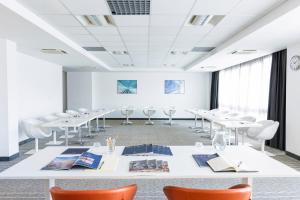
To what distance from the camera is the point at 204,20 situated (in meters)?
4.14

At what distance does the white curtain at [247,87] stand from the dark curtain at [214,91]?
0.27 m

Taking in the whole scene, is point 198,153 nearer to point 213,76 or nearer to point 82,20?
point 82,20

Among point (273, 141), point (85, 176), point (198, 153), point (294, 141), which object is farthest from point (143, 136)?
point (85, 176)

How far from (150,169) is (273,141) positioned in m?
5.42

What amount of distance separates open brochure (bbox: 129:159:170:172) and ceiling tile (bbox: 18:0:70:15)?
8.29 feet

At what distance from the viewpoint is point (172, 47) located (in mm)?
6453

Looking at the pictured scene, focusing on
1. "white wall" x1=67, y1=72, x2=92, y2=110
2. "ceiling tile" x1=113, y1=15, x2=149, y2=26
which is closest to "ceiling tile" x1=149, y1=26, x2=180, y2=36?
"ceiling tile" x1=113, y1=15, x2=149, y2=26

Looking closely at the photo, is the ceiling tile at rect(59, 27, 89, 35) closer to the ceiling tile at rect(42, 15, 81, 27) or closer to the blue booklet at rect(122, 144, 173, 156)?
the ceiling tile at rect(42, 15, 81, 27)

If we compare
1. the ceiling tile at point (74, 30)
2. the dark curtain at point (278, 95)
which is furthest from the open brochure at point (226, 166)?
the dark curtain at point (278, 95)

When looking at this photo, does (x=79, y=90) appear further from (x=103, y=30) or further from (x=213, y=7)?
(x=213, y=7)

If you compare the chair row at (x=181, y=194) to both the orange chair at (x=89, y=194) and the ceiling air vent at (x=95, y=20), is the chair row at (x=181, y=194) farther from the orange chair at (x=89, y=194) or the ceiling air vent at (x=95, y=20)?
the ceiling air vent at (x=95, y=20)

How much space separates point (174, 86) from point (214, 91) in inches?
81.9

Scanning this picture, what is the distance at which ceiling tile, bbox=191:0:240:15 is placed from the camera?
10.8ft

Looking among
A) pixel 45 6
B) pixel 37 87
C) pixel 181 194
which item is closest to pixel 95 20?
pixel 45 6
